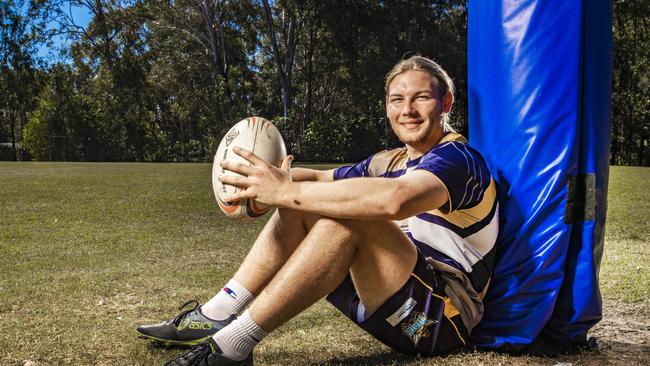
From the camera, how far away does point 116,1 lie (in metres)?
36.5

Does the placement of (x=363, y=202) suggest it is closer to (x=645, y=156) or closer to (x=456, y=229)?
(x=456, y=229)

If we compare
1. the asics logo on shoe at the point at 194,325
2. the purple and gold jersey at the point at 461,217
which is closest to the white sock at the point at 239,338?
the asics logo on shoe at the point at 194,325

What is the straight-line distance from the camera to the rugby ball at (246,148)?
2510mm

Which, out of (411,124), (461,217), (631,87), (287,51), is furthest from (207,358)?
(631,87)

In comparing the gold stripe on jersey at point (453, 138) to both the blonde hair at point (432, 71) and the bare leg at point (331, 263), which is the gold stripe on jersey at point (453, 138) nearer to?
the blonde hair at point (432, 71)

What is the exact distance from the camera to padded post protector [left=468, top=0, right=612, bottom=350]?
2.55 metres

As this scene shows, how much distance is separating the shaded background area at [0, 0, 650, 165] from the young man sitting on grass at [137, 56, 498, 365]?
2595 cm

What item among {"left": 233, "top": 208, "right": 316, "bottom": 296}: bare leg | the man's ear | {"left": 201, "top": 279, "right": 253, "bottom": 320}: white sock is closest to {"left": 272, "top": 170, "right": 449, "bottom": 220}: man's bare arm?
{"left": 233, "top": 208, "right": 316, "bottom": 296}: bare leg

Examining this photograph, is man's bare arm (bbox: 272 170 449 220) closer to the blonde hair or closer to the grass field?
the blonde hair

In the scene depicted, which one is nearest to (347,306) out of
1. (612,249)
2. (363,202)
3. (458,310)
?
(458,310)

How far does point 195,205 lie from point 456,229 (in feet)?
24.5

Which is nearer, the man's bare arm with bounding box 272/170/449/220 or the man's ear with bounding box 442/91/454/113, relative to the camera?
the man's bare arm with bounding box 272/170/449/220

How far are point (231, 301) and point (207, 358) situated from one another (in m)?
0.52

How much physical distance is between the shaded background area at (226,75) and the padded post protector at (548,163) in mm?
25760
